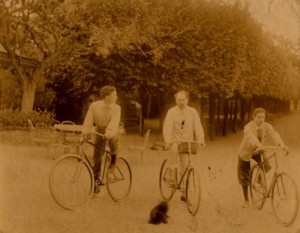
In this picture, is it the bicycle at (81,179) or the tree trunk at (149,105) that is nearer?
the bicycle at (81,179)

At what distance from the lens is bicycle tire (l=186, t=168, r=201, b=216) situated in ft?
14.9

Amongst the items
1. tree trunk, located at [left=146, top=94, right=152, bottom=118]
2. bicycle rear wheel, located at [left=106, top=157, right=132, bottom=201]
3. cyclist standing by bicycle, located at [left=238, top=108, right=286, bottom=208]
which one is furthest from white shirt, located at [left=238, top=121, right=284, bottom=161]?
bicycle rear wheel, located at [left=106, top=157, right=132, bottom=201]

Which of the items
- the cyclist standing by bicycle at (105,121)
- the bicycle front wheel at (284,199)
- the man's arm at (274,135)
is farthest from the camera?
the cyclist standing by bicycle at (105,121)

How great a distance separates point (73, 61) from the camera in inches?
217

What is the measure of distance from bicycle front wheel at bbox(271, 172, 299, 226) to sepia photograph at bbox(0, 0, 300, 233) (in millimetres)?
11

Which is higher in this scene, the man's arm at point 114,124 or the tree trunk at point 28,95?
the tree trunk at point 28,95

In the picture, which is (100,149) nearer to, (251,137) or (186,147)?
(186,147)

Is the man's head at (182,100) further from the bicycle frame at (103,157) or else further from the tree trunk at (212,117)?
the bicycle frame at (103,157)

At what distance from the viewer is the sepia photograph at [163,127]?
4.39 metres

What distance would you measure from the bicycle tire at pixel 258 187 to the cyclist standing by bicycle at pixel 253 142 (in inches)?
2.7

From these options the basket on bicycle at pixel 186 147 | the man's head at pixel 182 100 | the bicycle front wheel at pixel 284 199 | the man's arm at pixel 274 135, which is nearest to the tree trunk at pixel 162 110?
the man's head at pixel 182 100

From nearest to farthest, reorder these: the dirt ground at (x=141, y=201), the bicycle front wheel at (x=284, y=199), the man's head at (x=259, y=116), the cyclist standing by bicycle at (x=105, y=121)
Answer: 1. the dirt ground at (x=141, y=201)
2. the bicycle front wheel at (x=284, y=199)
3. the man's head at (x=259, y=116)
4. the cyclist standing by bicycle at (x=105, y=121)

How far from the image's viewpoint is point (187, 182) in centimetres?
490

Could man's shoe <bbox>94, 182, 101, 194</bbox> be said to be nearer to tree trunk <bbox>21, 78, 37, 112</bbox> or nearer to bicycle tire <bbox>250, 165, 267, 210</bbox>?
tree trunk <bbox>21, 78, 37, 112</bbox>
